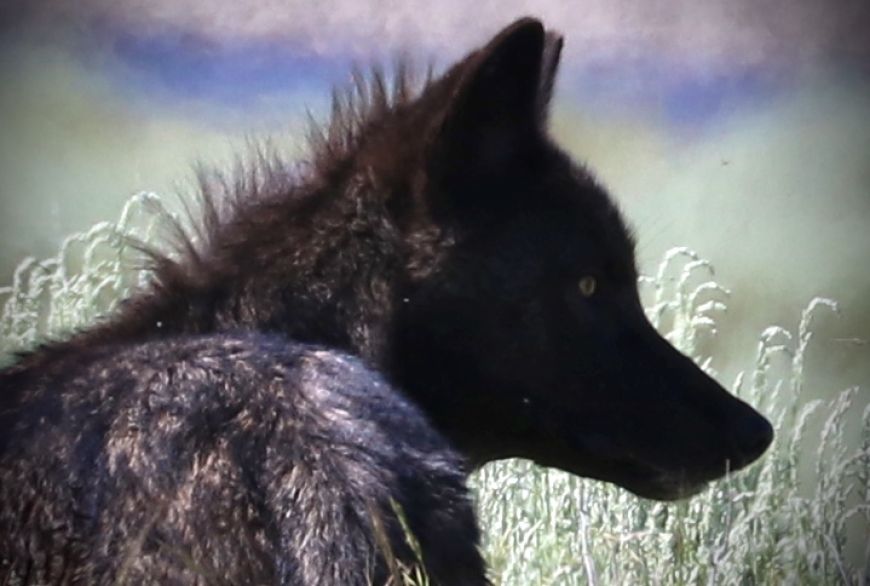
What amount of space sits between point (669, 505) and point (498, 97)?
5.24 feet

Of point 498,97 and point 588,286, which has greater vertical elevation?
point 498,97

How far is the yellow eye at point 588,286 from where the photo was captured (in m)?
4.55

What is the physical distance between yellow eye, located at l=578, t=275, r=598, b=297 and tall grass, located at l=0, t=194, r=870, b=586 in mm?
616

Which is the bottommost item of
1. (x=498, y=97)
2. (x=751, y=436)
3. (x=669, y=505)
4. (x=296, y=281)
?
(x=751, y=436)

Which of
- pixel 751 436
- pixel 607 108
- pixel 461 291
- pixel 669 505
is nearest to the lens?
pixel 461 291

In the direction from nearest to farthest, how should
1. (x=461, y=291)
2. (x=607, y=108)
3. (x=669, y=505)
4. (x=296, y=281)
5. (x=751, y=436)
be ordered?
(x=296, y=281)
(x=461, y=291)
(x=751, y=436)
(x=669, y=505)
(x=607, y=108)

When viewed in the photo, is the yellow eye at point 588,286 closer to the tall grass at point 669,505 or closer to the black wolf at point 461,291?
the black wolf at point 461,291

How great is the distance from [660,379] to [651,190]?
7.80 feet

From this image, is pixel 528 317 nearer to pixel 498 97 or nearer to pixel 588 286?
pixel 588 286

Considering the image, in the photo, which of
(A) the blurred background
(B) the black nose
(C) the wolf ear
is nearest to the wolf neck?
(C) the wolf ear

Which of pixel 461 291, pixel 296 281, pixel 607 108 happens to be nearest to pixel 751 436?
pixel 461 291

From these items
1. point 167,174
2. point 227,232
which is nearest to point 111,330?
point 227,232

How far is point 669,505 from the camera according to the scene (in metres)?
5.43

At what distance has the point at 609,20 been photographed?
6676 mm
